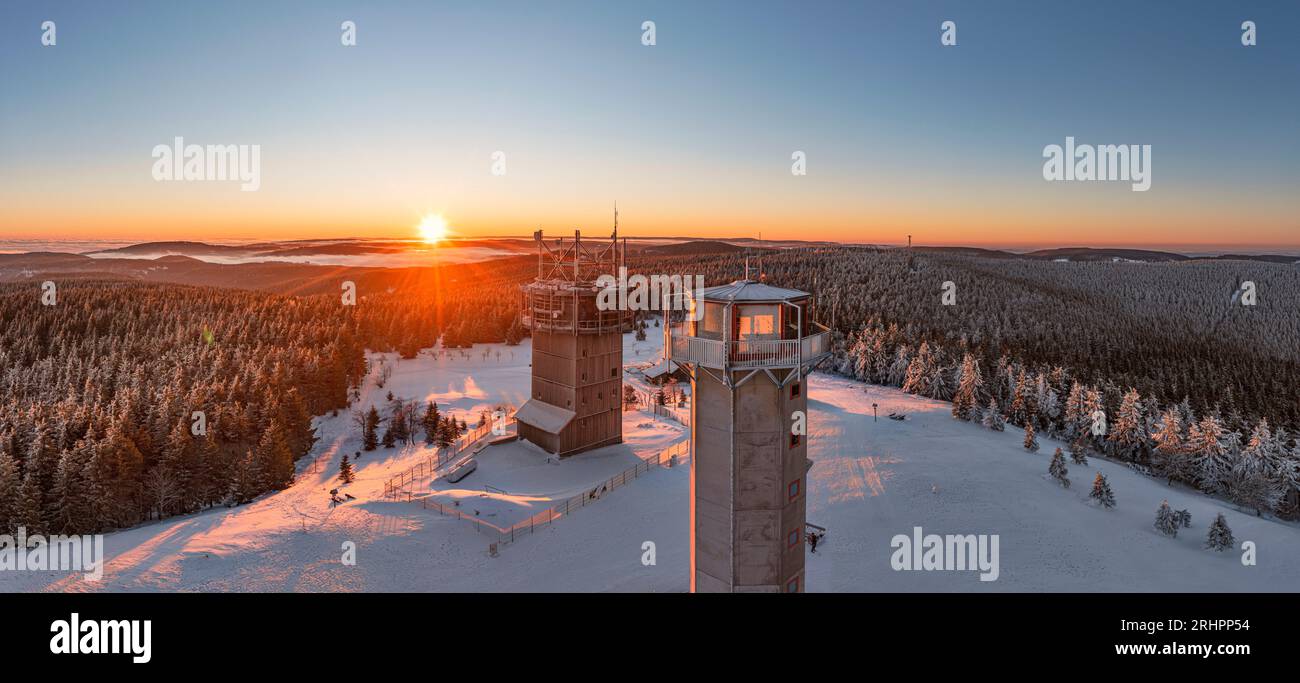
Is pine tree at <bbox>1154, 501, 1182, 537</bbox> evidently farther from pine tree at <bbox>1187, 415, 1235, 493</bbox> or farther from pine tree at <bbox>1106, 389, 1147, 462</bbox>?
pine tree at <bbox>1106, 389, 1147, 462</bbox>

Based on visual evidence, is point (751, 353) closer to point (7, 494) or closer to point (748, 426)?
point (748, 426)

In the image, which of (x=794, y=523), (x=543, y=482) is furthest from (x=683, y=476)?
(x=794, y=523)

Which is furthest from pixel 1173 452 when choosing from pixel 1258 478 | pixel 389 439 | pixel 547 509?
pixel 389 439

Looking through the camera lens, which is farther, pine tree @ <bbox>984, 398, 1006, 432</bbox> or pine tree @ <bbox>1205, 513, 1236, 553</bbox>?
pine tree @ <bbox>984, 398, 1006, 432</bbox>

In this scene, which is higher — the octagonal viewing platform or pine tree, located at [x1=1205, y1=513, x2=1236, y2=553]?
the octagonal viewing platform

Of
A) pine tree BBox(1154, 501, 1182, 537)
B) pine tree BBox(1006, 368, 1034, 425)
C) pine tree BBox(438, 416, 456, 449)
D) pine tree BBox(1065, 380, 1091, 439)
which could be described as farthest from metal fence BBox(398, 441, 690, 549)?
pine tree BBox(1065, 380, 1091, 439)

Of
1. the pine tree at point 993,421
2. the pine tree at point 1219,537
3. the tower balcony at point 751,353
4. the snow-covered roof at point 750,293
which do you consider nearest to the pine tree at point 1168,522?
the pine tree at point 1219,537

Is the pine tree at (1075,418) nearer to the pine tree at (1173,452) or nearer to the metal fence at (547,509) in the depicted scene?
the pine tree at (1173,452)
